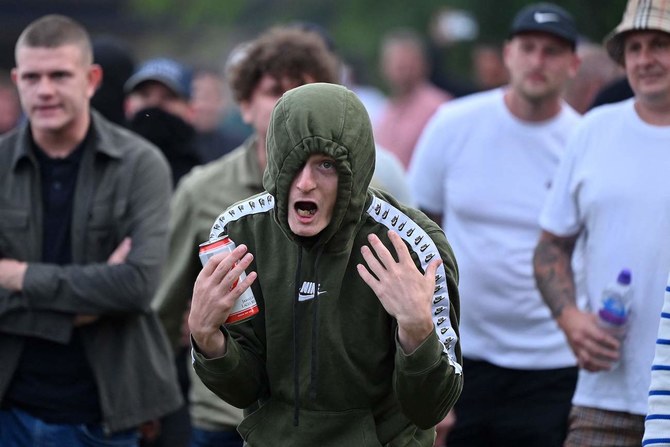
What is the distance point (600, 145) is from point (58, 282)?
2.46m

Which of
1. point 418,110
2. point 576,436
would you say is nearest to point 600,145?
point 576,436

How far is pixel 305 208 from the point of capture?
14.6 feet

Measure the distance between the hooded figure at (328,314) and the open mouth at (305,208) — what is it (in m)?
0.01

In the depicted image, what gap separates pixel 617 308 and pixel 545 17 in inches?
93.0

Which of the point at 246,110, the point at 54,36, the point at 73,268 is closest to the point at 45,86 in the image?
the point at 54,36

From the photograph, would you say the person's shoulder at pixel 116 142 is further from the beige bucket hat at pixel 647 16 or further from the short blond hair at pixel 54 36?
the beige bucket hat at pixel 647 16

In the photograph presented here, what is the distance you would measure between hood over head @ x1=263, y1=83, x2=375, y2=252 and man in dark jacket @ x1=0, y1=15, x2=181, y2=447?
2087 mm

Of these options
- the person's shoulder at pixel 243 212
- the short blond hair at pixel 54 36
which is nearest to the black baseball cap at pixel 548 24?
the short blond hair at pixel 54 36

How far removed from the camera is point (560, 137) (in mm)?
7652

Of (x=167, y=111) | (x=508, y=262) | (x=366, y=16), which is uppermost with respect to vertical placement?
(x=167, y=111)

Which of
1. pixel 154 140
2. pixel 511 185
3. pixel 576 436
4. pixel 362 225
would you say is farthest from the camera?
pixel 154 140

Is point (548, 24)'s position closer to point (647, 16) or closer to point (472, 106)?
point (472, 106)

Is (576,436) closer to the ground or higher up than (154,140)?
closer to the ground

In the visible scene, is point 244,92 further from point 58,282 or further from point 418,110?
point 418,110
